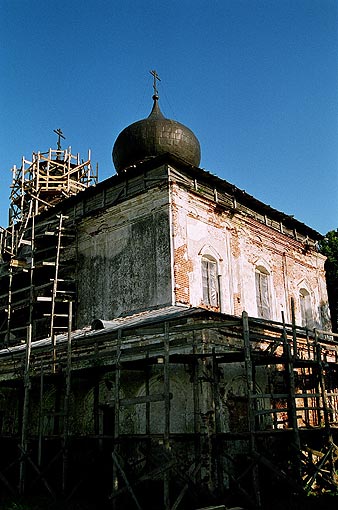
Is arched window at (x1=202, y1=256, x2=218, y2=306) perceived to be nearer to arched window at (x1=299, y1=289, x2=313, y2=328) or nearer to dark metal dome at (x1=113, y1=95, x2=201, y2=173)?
dark metal dome at (x1=113, y1=95, x2=201, y2=173)

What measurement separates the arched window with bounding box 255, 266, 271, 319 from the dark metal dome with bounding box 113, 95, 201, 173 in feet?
15.5

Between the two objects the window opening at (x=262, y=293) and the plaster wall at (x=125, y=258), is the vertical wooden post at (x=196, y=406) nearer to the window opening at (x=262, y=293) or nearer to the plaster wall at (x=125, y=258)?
the plaster wall at (x=125, y=258)

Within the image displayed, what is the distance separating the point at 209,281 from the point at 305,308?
6.21 m

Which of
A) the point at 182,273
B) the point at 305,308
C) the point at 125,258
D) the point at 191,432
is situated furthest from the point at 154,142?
the point at 191,432

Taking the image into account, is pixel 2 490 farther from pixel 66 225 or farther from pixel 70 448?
pixel 66 225

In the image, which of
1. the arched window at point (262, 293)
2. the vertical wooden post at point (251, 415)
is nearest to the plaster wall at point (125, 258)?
the arched window at point (262, 293)

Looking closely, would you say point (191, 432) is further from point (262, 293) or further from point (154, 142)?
point (154, 142)

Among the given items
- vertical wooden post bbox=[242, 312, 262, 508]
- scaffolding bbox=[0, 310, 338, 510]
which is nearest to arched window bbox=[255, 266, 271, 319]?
scaffolding bbox=[0, 310, 338, 510]

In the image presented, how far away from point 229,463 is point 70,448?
4.10 metres

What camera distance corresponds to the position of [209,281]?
1612cm

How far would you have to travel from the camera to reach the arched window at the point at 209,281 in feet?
51.7

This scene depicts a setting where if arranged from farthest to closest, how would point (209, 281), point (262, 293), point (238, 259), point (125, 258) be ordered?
point (262, 293), point (238, 259), point (125, 258), point (209, 281)

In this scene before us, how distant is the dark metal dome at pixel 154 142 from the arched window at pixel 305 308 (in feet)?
22.0

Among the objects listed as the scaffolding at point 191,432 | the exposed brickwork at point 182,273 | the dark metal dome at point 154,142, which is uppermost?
the dark metal dome at point 154,142
